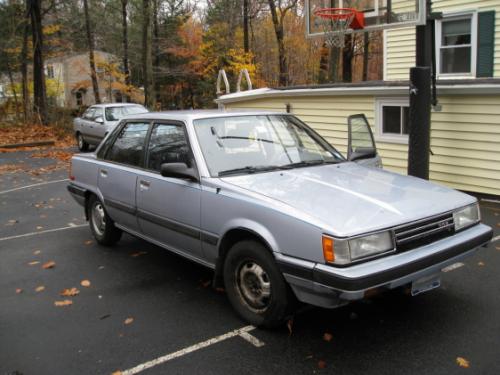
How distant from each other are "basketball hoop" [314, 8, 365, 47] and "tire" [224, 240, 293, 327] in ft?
20.7

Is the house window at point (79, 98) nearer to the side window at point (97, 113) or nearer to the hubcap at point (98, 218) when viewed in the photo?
the side window at point (97, 113)

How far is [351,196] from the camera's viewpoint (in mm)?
3863

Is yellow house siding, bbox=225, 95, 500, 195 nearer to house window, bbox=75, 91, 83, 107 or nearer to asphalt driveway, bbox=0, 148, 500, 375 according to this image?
asphalt driveway, bbox=0, 148, 500, 375

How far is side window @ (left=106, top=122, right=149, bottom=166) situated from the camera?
5.48m

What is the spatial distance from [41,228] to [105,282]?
9.52 feet

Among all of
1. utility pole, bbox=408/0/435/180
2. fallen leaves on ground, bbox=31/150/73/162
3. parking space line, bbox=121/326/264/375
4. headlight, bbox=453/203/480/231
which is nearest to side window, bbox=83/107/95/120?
fallen leaves on ground, bbox=31/150/73/162

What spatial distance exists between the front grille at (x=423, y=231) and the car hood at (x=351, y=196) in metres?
0.06

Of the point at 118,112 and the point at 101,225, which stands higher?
the point at 118,112

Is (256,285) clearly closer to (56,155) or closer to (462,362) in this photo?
(462,362)

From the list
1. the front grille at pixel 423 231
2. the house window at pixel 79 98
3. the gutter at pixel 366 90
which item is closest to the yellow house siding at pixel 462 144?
the gutter at pixel 366 90

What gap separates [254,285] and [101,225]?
9.99 feet

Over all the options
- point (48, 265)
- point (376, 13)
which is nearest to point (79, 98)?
point (376, 13)

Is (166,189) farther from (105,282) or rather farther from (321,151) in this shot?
(321,151)

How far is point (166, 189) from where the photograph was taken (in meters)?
4.83
